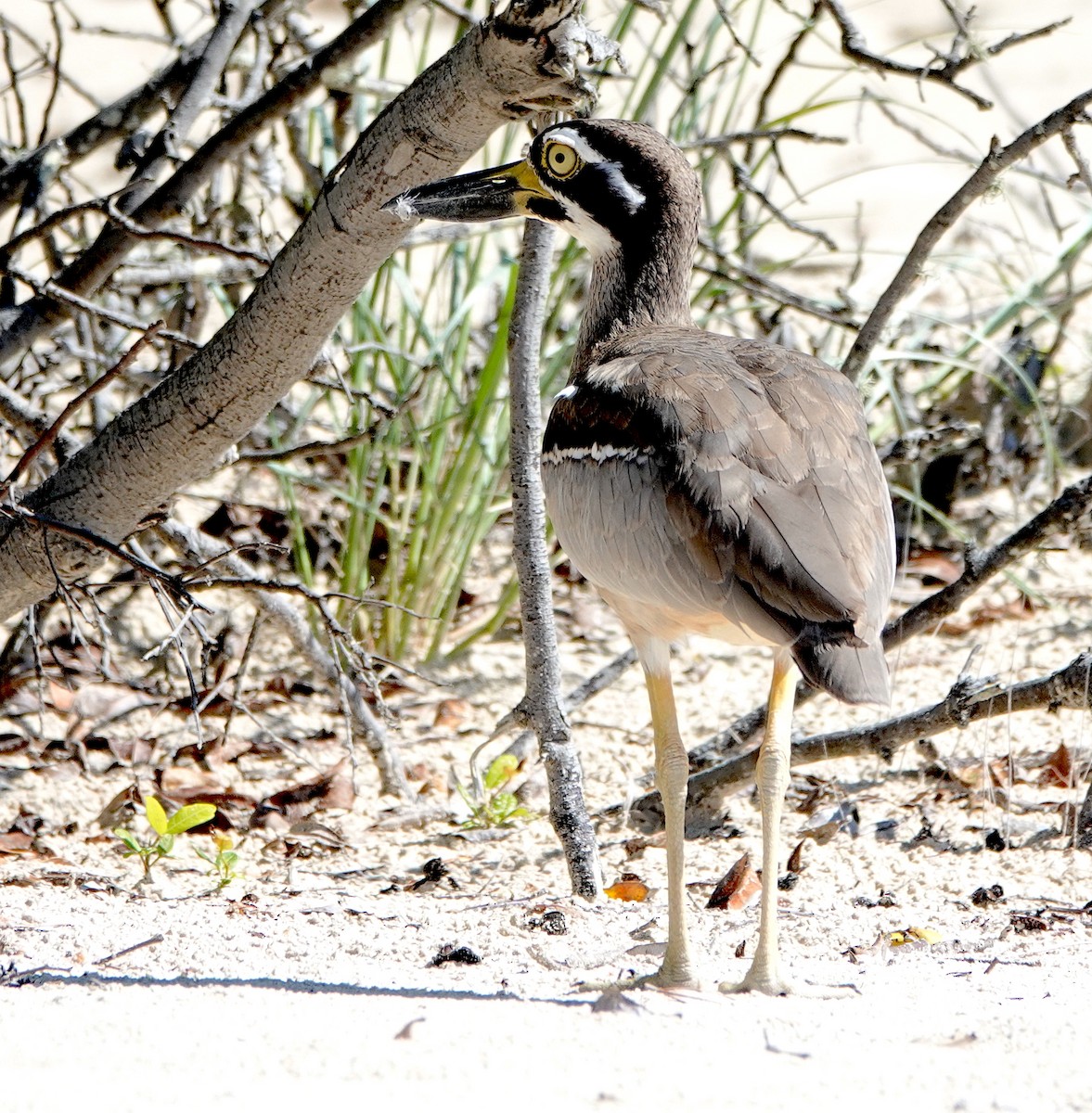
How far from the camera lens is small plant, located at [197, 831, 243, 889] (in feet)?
11.2

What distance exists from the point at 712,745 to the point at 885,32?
886 centimetres

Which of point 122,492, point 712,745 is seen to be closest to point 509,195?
point 122,492

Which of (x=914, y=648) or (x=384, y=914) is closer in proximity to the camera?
(x=384, y=914)

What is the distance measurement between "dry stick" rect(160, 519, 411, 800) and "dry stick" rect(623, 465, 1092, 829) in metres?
0.63

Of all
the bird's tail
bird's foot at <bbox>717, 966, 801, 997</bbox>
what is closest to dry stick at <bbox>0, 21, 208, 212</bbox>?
the bird's tail

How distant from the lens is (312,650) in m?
4.03

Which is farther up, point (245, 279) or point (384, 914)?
point (245, 279)

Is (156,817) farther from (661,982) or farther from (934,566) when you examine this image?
(934,566)

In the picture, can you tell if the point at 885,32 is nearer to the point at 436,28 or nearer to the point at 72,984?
the point at 436,28

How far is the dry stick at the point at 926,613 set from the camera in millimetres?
3441

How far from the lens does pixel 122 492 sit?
10.4 feet

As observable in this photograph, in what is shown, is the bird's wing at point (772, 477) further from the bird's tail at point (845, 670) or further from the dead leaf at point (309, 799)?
the dead leaf at point (309, 799)

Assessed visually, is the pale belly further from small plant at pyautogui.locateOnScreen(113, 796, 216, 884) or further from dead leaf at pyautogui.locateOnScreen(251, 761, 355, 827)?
dead leaf at pyautogui.locateOnScreen(251, 761, 355, 827)

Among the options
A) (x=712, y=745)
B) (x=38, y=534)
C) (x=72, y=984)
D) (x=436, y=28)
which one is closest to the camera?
(x=72, y=984)
